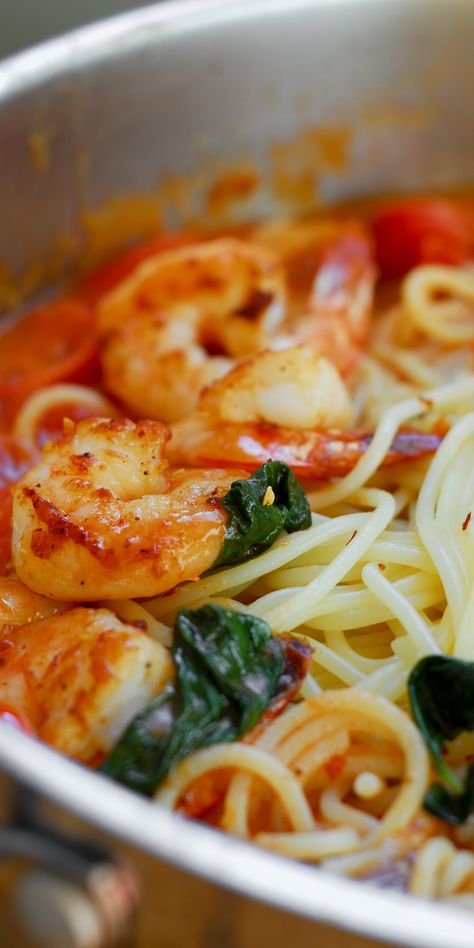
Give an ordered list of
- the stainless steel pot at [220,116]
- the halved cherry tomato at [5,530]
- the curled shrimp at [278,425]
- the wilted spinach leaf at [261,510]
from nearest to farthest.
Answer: the wilted spinach leaf at [261,510] < the curled shrimp at [278,425] < the halved cherry tomato at [5,530] < the stainless steel pot at [220,116]

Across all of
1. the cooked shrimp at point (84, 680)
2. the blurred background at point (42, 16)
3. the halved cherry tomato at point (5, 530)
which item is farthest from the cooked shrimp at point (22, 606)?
the blurred background at point (42, 16)

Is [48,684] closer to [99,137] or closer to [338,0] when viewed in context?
[99,137]

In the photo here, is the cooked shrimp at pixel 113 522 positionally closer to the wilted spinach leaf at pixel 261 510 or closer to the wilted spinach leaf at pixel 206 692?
the wilted spinach leaf at pixel 261 510

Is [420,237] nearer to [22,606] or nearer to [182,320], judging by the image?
[182,320]

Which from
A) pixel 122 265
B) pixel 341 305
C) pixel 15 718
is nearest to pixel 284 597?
pixel 15 718

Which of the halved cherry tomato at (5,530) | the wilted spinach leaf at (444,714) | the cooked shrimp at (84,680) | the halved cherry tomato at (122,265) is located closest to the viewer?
the cooked shrimp at (84,680)
